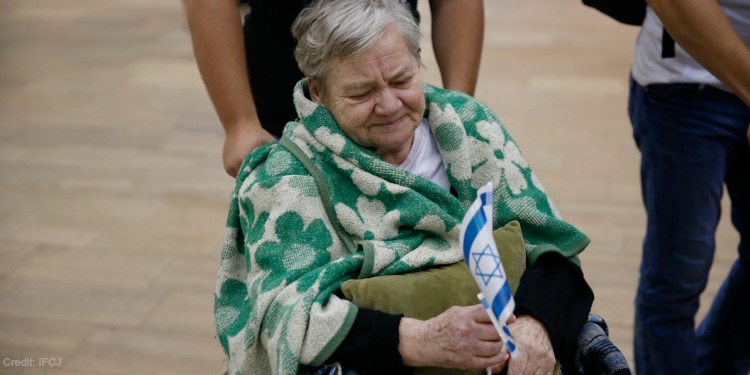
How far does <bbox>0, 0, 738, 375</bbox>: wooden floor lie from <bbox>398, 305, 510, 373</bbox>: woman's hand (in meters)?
1.61

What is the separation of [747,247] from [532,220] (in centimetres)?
96

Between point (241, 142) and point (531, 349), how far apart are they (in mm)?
731

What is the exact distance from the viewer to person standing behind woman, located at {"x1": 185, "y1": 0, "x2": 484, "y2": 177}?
2.22 meters

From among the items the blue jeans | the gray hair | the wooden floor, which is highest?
the gray hair

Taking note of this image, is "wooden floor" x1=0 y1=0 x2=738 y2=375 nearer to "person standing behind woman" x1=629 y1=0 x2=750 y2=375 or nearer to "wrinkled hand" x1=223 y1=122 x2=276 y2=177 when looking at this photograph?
"person standing behind woman" x1=629 y1=0 x2=750 y2=375

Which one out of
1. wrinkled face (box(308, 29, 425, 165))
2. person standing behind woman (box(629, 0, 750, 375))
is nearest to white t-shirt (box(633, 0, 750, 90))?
person standing behind woman (box(629, 0, 750, 375))

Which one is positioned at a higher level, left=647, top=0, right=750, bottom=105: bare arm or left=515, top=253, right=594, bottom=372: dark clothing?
left=647, top=0, right=750, bottom=105: bare arm

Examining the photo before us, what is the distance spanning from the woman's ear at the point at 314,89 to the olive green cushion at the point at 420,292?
398 millimetres

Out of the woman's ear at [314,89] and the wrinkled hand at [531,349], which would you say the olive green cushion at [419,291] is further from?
the woman's ear at [314,89]

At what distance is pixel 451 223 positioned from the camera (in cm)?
203

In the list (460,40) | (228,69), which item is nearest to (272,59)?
(228,69)

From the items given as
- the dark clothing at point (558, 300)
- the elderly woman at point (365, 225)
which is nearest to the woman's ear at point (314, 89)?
the elderly woman at point (365, 225)

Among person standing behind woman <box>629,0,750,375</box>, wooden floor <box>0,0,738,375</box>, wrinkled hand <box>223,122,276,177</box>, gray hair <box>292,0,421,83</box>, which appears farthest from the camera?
wooden floor <box>0,0,738,375</box>

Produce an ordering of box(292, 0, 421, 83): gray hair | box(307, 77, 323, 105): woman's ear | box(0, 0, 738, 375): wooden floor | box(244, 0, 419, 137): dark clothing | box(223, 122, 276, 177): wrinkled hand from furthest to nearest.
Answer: box(0, 0, 738, 375): wooden floor → box(244, 0, 419, 137): dark clothing → box(223, 122, 276, 177): wrinkled hand → box(307, 77, 323, 105): woman's ear → box(292, 0, 421, 83): gray hair
